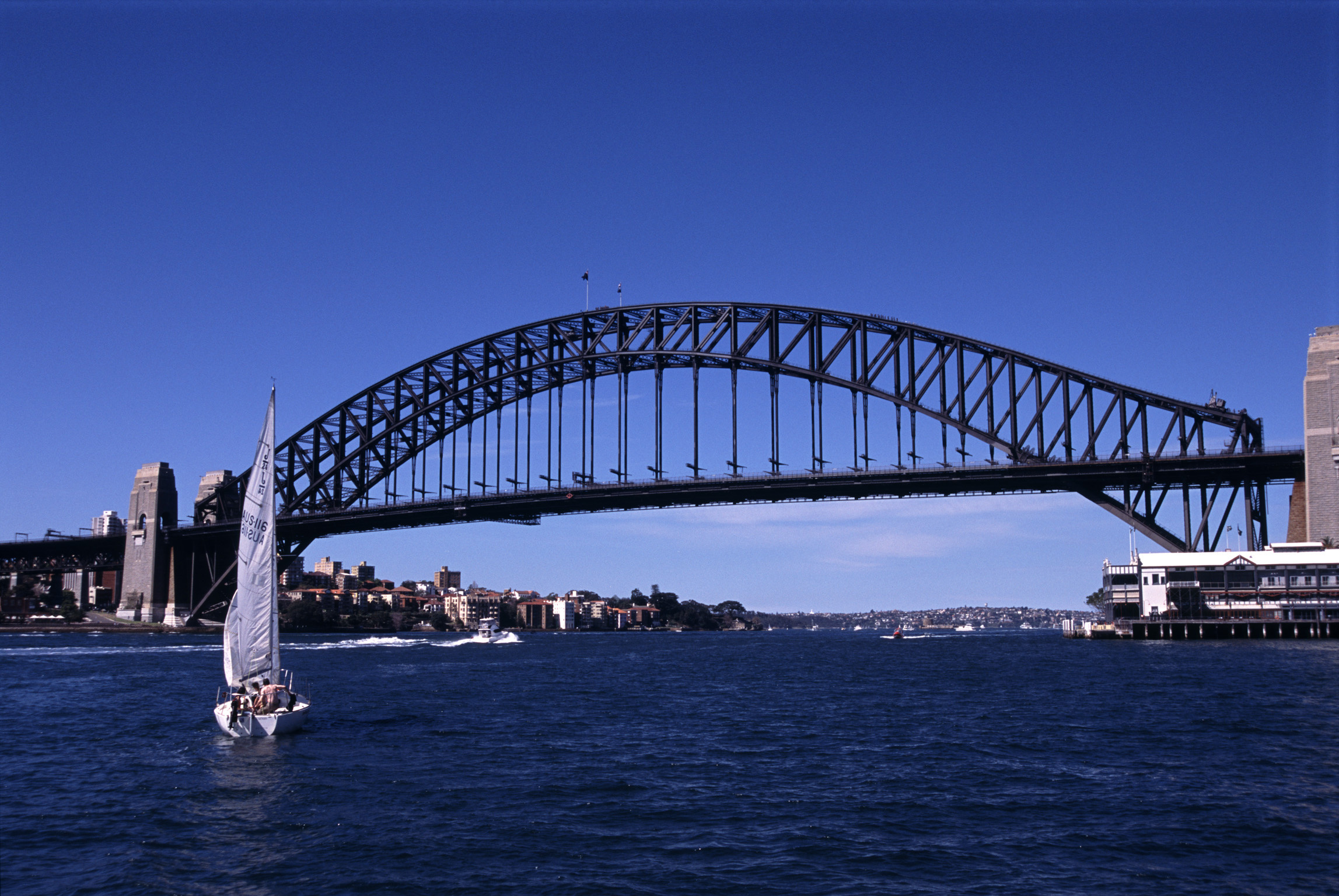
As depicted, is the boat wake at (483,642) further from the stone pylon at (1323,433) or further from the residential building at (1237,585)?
the stone pylon at (1323,433)

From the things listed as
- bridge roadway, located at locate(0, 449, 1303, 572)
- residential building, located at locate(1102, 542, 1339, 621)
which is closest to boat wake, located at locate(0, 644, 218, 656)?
bridge roadway, located at locate(0, 449, 1303, 572)

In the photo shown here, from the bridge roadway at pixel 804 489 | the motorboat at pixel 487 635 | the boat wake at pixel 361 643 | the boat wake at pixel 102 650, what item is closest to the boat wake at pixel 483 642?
the motorboat at pixel 487 635

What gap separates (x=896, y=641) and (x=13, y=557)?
113702 millimetres

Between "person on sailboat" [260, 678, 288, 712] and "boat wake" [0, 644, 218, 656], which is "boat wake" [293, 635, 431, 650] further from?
"person on sailboat" [260, 678, 288, 712]

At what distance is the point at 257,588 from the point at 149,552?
105318mm

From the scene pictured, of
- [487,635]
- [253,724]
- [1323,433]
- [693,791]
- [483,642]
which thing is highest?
[1323,433]

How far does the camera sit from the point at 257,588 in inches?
1619

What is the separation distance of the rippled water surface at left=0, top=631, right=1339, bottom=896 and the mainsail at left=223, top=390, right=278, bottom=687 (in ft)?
9.87

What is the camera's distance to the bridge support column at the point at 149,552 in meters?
135

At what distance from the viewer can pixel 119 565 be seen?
145000 mm

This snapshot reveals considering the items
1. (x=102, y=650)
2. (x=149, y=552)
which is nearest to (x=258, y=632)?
(x=102, y=650)

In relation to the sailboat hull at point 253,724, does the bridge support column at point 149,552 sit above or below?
above

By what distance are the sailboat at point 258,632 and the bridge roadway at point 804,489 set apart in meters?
64.8

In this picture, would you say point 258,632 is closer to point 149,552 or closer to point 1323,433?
point 1323,433
